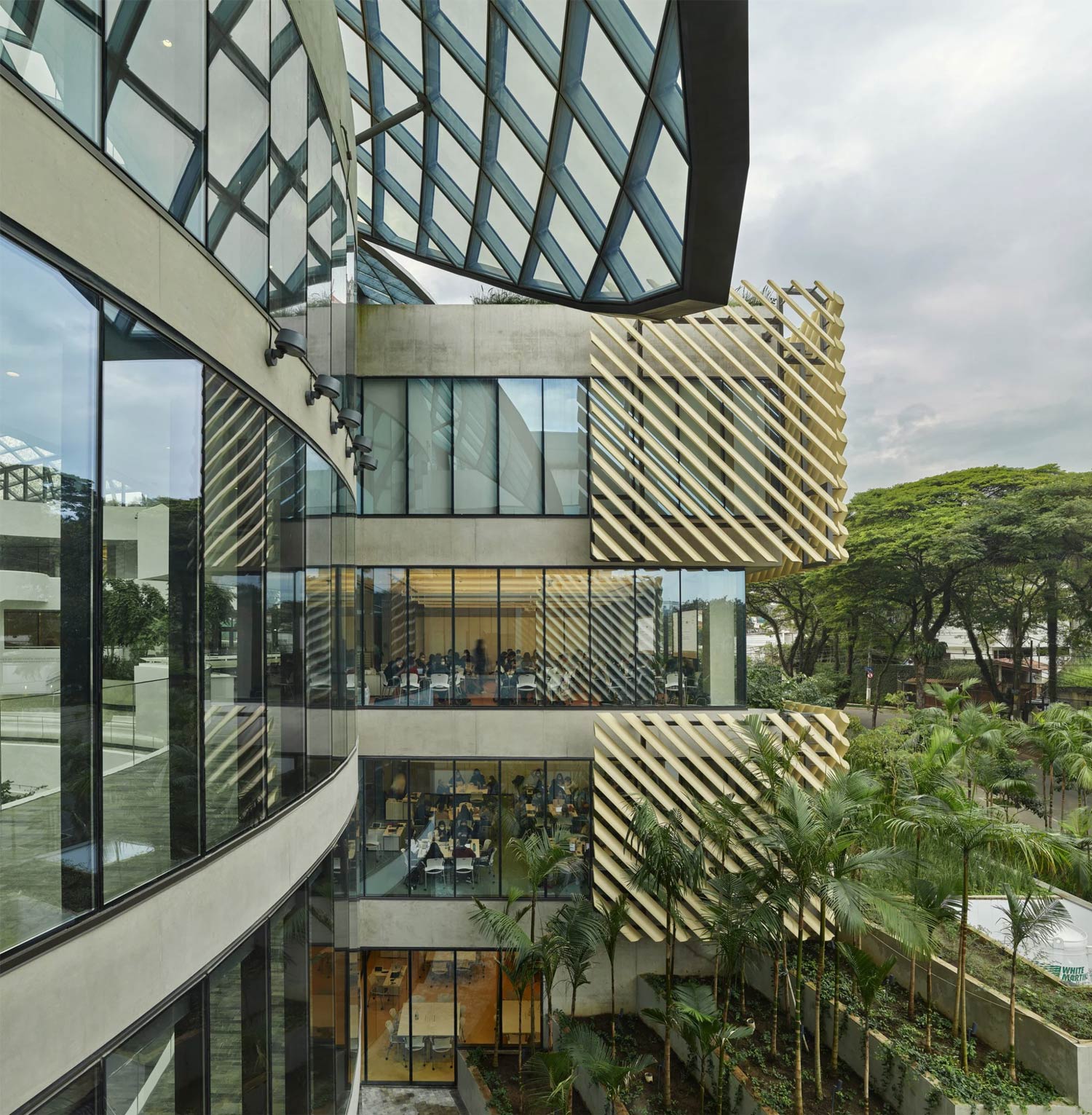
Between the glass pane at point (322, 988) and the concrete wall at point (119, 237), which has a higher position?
the concrete wall at point (119, 237)

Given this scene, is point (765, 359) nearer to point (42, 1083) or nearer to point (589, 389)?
point (589, 389)

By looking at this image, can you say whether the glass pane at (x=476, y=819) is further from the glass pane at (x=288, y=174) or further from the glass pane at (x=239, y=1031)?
the glass pane at (x=288, y=174)

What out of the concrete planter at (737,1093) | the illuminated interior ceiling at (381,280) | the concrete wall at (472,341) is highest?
the illuminated interior ceiling at (381,280)

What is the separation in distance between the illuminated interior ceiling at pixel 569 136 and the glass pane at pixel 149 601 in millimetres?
5255

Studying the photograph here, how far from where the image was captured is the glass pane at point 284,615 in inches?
282

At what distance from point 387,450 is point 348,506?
4.49m

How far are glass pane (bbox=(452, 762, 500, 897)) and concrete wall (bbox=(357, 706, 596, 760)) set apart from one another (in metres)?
0.47

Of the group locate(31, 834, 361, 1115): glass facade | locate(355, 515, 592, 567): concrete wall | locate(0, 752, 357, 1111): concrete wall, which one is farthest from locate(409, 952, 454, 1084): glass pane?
locate(0, 752, 357, 1111): concrete wall

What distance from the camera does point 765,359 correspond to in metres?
15.8

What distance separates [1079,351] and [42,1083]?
257 feet

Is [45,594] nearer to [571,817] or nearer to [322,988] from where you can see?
[322,988]

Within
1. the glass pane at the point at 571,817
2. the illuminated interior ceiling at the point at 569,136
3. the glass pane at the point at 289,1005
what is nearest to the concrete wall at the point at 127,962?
the glass pane at the point at 289,1005

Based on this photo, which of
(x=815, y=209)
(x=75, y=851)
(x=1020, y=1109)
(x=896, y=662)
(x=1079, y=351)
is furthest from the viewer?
(x=815, y=209)

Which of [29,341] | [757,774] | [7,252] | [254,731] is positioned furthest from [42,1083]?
[757,774]
